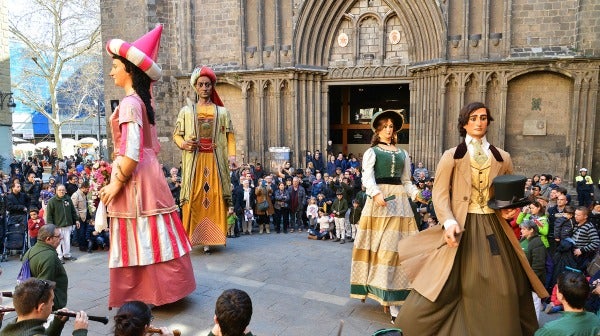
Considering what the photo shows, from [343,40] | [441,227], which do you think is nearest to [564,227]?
[441,227]

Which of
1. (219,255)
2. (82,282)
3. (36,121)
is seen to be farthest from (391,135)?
(36,121)

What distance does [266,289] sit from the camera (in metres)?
5.21

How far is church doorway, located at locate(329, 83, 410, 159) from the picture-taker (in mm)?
20422

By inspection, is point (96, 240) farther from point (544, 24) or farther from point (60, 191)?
point (544, 24)

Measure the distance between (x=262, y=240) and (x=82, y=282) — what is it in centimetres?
342

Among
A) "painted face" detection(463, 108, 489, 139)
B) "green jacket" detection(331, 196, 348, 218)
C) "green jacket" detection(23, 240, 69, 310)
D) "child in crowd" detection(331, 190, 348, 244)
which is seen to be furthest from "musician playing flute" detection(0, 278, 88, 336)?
"green jacket" detection(331, 196, 348, 218)

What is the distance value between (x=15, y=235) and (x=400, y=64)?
12361mm

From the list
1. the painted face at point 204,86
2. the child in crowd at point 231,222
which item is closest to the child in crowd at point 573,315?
the painted face at point 204,86

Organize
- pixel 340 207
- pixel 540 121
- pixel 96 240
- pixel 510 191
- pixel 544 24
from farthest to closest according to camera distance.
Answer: pixel 540 121
pixel 544 24
pixel 340 207
pixel 96 240
pixel 510 191

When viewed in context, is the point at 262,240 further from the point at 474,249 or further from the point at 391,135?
the point at 474,249

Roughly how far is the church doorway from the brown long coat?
17035 millimetres

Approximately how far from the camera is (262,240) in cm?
835

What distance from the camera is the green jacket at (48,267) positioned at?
381 centimetres

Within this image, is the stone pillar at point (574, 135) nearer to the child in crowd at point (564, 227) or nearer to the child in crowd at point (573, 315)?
the child in crowd at point (564, 227)
